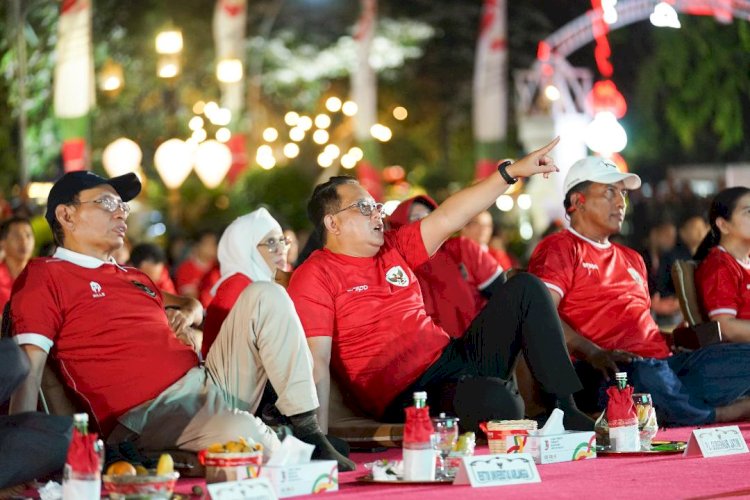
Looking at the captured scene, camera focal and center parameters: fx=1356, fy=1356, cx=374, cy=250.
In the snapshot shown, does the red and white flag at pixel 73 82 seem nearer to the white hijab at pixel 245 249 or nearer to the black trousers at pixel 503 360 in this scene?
the white hijab at pixel 245 249

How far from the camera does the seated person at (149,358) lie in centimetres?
482

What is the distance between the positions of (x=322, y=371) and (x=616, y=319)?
6.02 ft

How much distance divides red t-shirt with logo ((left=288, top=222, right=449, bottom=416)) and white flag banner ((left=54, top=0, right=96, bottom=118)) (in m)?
11.7

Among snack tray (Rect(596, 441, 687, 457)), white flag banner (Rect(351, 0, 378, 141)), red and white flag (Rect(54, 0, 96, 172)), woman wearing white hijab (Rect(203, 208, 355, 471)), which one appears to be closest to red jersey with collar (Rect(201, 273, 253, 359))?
woman wearing white hijab (Rect(203, 208, 355, 471))

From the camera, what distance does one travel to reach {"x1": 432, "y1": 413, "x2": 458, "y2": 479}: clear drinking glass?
4.58m

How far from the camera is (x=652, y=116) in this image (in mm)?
22406

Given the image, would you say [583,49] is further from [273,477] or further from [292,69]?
[273,477]

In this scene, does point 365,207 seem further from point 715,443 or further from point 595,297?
point 715,443

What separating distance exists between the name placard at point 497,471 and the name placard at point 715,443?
93 centimetres

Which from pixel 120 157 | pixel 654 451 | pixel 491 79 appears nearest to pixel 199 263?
pixel 654 451

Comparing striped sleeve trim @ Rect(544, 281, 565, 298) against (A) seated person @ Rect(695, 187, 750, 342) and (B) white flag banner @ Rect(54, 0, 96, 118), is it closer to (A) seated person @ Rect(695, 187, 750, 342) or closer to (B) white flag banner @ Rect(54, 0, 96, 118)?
(A) seated person @ Rect(695, 187, 750, 342)

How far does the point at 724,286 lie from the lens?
272 inches

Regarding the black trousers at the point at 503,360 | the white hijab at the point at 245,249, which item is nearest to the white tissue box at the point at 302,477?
the black trousers at the point at 503,360

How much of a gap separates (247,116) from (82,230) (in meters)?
25.5
